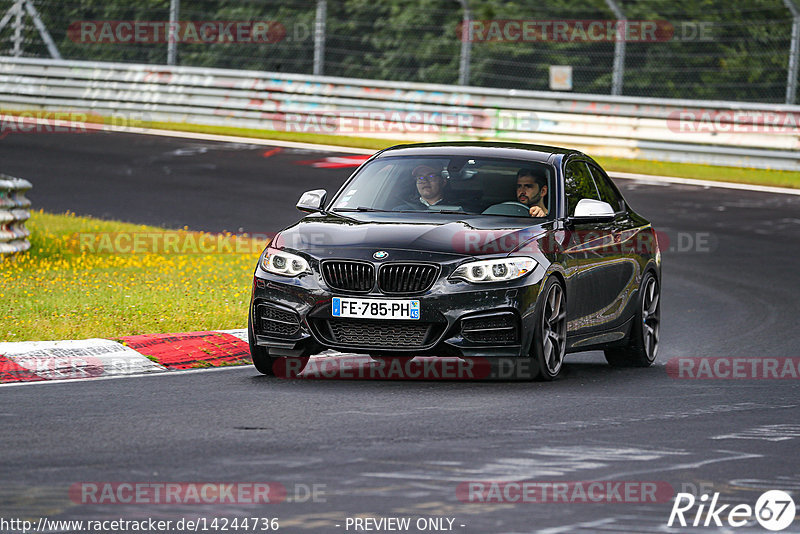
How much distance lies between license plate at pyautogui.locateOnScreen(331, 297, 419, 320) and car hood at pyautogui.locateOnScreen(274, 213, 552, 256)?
0.34 meters

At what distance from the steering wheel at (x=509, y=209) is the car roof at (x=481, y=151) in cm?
51

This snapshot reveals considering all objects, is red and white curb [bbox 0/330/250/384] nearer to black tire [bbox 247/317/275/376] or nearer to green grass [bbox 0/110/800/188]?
black tire [bbox 247/317/275/376]

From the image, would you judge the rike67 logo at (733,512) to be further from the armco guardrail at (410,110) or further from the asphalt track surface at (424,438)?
the armco guardrail at (410,110)

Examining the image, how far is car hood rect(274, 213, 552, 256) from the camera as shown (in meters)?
9.69

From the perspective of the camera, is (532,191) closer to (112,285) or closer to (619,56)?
(112,285)

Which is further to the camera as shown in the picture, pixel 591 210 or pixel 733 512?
pixel 591 210

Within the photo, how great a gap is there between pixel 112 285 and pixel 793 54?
548 inches

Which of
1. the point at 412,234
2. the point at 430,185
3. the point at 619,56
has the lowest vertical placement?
the point at 412,234

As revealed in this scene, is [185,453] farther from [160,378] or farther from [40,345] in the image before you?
[40,345]

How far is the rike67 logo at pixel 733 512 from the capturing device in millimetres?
6172

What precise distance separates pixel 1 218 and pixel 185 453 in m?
9.00

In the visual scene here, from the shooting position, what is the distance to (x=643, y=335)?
1156 cm

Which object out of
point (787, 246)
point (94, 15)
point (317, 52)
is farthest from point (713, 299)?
point (94, 15)

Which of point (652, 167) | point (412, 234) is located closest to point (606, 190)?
point (412, 234)
